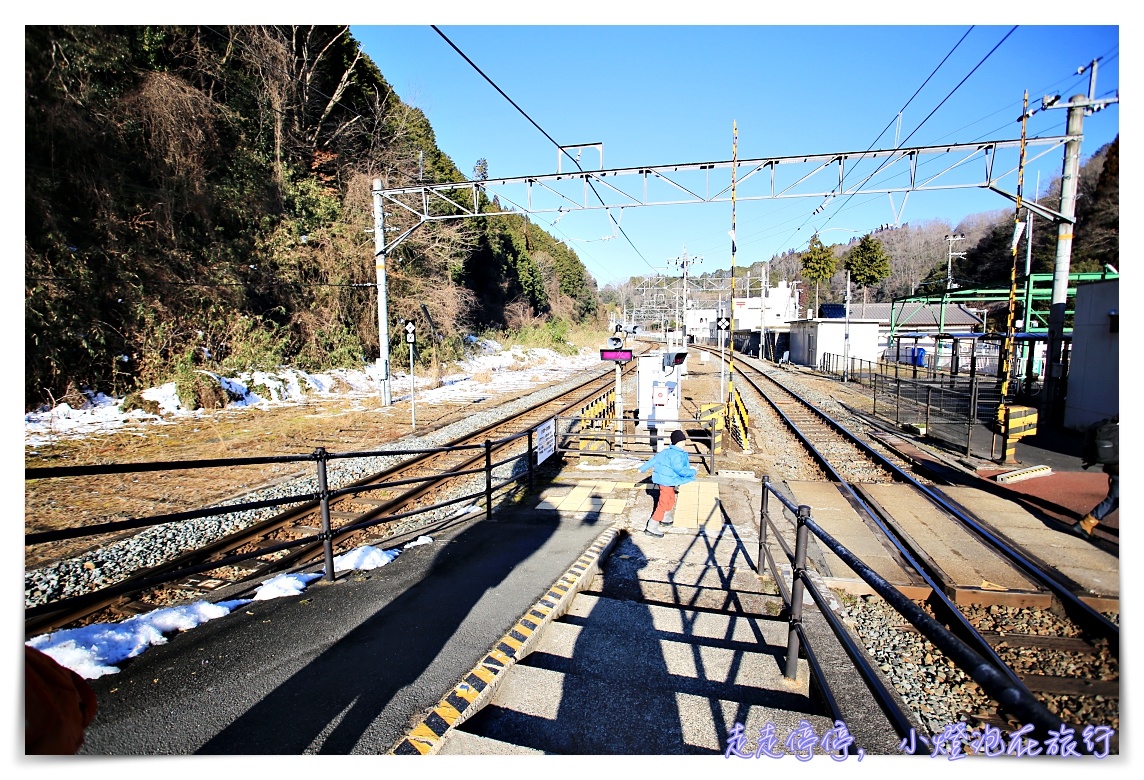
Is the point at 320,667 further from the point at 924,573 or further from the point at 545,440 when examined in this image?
the point at 545,440

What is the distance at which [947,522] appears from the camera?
705 centimetres

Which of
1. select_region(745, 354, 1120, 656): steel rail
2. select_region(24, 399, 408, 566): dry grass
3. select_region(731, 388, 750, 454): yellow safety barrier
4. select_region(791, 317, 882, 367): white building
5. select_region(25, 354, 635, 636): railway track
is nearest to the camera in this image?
select_region(25, 354, 635, 636): railway track

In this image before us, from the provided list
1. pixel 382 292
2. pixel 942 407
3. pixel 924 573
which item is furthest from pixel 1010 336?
pixel 382 292

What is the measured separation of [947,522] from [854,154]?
29.4 feet

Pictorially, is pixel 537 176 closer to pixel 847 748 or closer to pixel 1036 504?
pixel 1036 504

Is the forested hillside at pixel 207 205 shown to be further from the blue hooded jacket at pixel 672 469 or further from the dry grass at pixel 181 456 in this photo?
the blue hooded jacket at pixel 672 469

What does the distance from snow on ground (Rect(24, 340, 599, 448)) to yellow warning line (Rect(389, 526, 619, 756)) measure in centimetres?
1036

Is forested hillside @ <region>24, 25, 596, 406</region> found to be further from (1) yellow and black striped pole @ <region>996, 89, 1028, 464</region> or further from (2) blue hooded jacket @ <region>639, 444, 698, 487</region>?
(1) yellow and black striped pole @ <region>996, 89, 1028, 464</region>

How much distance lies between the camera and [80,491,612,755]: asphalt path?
95.1 inches

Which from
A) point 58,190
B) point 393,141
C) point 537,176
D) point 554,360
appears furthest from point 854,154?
point 554,360

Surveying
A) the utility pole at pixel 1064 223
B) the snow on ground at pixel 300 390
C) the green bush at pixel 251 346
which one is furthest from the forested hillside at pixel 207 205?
the utility pole at pixel 1064 223

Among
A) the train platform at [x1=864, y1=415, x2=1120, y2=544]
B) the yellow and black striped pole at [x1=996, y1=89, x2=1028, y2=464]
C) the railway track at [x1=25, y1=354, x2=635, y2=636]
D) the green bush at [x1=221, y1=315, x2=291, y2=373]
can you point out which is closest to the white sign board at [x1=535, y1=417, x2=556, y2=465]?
the railway track at [x1=25, y1=354, x2=635, y2=636]

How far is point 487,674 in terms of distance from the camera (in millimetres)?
2908

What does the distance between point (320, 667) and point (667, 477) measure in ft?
14.6
